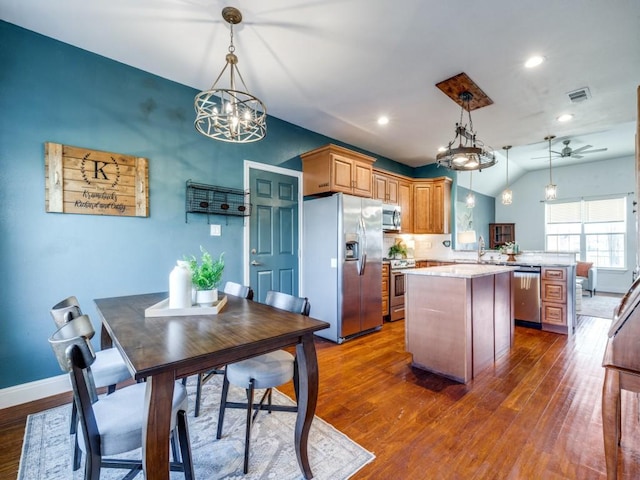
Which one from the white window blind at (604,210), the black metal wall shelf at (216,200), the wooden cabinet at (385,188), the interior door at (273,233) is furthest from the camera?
the white window blind at (604,210)

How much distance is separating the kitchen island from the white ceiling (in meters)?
1.93

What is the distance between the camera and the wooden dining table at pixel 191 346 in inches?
38.9

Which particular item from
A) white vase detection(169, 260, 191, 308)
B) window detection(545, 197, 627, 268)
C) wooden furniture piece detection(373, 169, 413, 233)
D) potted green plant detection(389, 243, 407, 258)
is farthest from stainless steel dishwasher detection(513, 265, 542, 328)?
white vase detection(169, 260, 191, 308)

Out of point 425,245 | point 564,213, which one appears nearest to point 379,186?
point 425,245

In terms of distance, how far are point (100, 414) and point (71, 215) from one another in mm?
1901

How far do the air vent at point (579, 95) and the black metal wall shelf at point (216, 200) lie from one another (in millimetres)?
3782

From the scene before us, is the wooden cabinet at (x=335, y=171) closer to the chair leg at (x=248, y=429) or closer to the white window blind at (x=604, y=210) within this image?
the chair leg at (x=248, y=429)

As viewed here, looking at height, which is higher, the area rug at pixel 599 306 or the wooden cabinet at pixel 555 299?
the wooden cabinet at pixel 555 299

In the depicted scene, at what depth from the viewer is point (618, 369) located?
1.26m

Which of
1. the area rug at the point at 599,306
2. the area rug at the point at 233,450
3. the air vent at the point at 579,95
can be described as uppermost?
the air vent at the point at 579,95

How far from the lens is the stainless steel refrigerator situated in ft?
12.0

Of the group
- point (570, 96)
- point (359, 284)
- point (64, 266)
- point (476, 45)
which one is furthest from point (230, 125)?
point (570, 96)

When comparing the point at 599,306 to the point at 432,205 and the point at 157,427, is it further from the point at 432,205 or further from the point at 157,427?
the point at 157,427

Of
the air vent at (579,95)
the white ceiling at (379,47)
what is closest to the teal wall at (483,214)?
the white ceiling at (379,47)
